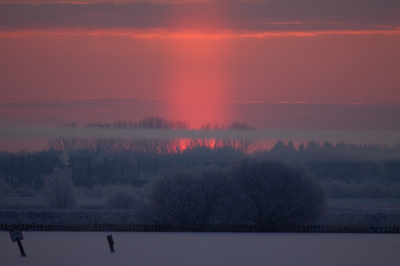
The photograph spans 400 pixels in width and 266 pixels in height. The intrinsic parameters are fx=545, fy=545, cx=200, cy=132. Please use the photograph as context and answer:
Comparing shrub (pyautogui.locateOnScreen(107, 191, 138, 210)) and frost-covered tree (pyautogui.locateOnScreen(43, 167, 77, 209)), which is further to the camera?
frost-covered tree (pyautogui.locateOnScreen(43, 167, 77, 209))

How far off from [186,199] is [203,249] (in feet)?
31.7

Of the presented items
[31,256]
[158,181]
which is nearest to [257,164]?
[158,181]

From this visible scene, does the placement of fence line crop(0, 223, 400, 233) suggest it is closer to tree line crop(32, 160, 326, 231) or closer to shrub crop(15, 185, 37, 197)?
tree line crop(32, 160, 326, 231)

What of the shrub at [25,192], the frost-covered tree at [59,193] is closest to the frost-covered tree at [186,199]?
the frost-covered tree at [59,193]

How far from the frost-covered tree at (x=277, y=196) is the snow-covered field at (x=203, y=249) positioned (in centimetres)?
242

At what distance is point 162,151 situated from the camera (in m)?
82.2

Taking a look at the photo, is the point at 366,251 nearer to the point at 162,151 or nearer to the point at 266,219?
the point at 266,219

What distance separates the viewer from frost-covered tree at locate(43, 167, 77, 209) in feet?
135

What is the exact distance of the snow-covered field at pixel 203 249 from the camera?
59.4 feet

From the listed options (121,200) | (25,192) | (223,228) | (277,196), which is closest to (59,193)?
(121,200)

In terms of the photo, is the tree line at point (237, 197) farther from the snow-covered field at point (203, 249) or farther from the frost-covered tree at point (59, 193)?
the frost-covered tree at point (59, 193)

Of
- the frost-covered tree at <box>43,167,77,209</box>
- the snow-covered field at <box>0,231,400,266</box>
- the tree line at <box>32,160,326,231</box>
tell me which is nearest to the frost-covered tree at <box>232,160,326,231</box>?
the tree line at <box>32,160,326,231</box>

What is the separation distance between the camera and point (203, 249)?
21.4m

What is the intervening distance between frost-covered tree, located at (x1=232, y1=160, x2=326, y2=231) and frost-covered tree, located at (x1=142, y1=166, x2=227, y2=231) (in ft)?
4.40
